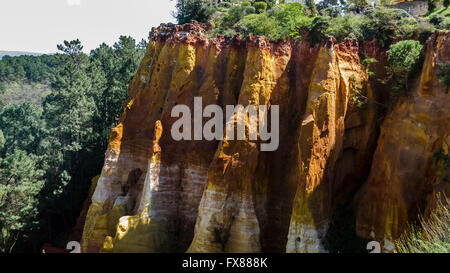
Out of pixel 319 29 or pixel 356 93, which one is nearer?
pixel 356 93

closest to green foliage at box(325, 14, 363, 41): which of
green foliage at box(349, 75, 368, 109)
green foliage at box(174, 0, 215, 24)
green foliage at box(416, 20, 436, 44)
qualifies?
green foliage at box(416, 20, 436, 44)

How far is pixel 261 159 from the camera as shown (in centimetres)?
1681

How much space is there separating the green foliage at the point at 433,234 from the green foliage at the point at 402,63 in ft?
13.4

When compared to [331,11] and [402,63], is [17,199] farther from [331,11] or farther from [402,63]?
[402,63]

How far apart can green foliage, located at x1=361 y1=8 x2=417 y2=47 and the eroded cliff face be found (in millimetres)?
2421

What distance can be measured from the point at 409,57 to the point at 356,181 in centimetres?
464

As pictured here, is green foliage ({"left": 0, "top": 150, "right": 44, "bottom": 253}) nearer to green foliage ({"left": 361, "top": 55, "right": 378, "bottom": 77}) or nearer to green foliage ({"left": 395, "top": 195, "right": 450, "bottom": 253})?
green foliage ({"left": 361, "top": 55, "right": 378, "bottom": 77})

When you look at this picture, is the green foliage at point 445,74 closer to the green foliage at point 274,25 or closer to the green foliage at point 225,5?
the green foliage at point 274,25

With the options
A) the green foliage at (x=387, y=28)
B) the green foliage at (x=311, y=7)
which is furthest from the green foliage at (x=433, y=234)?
the green foliage at (x=311, y=7)

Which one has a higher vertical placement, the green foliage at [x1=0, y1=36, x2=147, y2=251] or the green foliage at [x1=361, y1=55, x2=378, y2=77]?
the green foliage at [x1=361, y1=55, x2=378, y2=77]

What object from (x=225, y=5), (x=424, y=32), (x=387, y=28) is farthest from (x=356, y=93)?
(x=225, y=5)

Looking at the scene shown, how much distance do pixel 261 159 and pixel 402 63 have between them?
5.94 m

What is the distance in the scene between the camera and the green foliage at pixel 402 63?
582 inches

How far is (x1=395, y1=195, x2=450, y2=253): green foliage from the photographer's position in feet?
36.1
